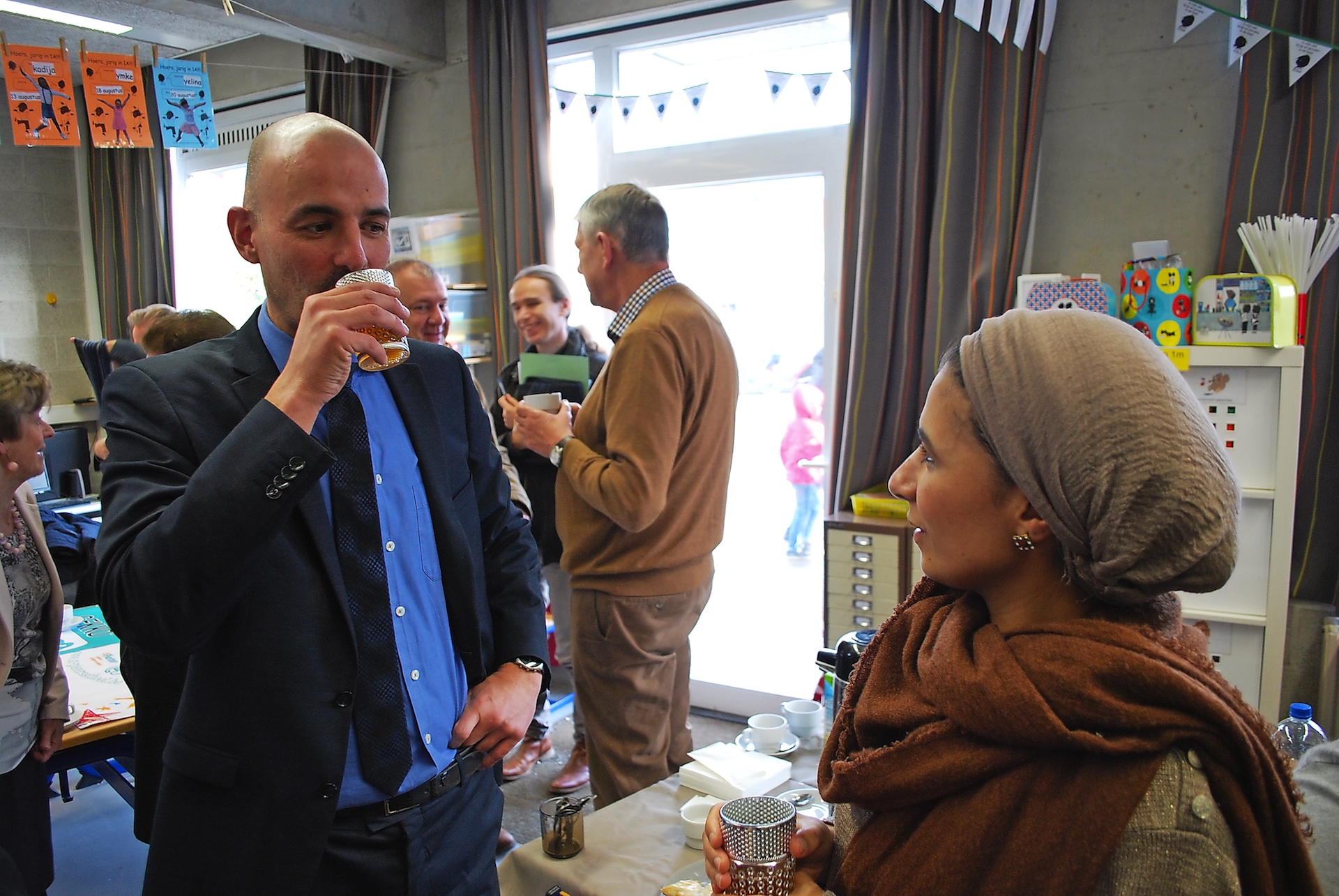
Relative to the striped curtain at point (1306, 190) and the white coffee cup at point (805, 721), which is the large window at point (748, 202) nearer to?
the striped curtain at point (1306, 190)

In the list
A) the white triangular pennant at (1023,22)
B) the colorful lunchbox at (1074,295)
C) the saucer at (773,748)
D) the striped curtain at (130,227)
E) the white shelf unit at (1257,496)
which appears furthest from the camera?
the striped curtain at (130,227)

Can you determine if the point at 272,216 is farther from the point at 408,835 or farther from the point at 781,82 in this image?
the point at 781,82

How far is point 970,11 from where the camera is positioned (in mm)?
3045

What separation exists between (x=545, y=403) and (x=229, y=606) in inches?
57.4

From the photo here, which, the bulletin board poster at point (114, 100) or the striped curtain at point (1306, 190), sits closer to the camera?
the striped curtain at point (1306, 190)

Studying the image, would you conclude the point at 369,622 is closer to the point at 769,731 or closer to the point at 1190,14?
the point at 769,731

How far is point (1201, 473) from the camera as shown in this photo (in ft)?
2.62

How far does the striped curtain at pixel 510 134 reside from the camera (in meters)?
4.16

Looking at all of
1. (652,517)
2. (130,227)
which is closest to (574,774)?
(652,517)

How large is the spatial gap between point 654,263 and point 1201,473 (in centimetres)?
176

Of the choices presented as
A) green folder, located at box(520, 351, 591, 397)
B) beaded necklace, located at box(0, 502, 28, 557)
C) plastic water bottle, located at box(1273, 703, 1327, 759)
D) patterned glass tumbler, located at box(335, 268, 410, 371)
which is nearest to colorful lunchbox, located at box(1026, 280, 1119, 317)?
plastic water bottle, located at box(1273, 703, 1327, 759)

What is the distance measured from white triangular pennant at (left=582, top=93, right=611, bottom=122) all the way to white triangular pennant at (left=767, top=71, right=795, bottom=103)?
838 mm

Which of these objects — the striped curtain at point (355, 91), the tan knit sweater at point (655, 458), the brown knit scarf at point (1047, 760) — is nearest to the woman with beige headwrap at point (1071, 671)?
the brown knit scarf at point (1047, 760)

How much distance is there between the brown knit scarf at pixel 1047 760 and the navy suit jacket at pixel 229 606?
635 mm
